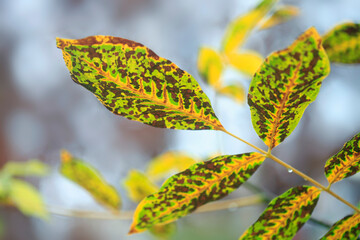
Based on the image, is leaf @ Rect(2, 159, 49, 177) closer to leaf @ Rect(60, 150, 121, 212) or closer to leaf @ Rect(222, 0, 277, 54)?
leaf @ Rect(60, 150, 121, 212)

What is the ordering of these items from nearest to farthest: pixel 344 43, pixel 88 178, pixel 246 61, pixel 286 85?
pixel 286 85 < pixel 344 43 < pixel 88 178 < pixel 246 61

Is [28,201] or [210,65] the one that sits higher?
[210,65]

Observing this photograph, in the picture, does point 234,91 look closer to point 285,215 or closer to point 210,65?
point 210,65

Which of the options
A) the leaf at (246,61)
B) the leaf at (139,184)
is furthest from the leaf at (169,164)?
the leaf at (246,61)

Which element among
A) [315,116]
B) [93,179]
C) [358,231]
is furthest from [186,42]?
[358,231]

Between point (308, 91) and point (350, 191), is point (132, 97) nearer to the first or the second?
point (308, 91)

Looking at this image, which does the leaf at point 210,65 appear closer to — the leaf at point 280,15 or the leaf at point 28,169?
the leaf at point 280,15

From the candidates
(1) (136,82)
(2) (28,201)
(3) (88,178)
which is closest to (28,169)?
(2) (28,201)
